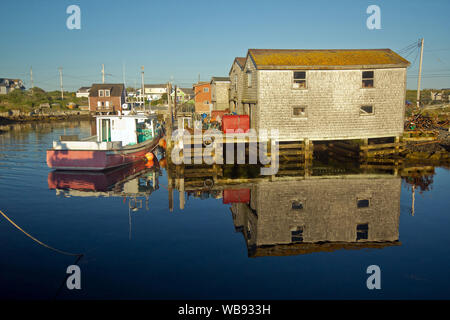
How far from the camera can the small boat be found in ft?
73.8

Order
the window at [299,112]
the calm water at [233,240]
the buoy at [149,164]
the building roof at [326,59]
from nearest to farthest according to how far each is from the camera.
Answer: the calm water at [233,240], the building roof at [326,59], the window at [299,112], the buoy at [149,164]

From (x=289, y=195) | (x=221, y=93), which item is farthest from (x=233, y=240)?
(x=221, y=93)

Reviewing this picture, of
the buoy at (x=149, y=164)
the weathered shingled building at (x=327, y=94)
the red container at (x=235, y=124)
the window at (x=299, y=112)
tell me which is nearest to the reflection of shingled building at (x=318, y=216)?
the weathered shingled building at (x=327, y=94)

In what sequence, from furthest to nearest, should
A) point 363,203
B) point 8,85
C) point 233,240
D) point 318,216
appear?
point 8,85, point 363,203, point 318,216, point 233,240

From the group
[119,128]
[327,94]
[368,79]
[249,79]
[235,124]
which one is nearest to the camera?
[327,94]

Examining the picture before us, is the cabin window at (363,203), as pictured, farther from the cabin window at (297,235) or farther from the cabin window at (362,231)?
the cabin window at (297,235)

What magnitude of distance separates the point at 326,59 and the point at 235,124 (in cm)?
784

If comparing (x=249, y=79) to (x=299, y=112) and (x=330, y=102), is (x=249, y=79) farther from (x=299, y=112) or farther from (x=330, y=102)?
(x=330, y=102)

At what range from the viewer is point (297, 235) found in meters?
12.0

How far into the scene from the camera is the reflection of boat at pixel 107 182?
1834 cm

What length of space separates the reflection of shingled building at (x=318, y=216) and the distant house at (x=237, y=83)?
12.4m

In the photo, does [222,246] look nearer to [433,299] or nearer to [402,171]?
[433,299]

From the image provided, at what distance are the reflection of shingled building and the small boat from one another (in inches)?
417
